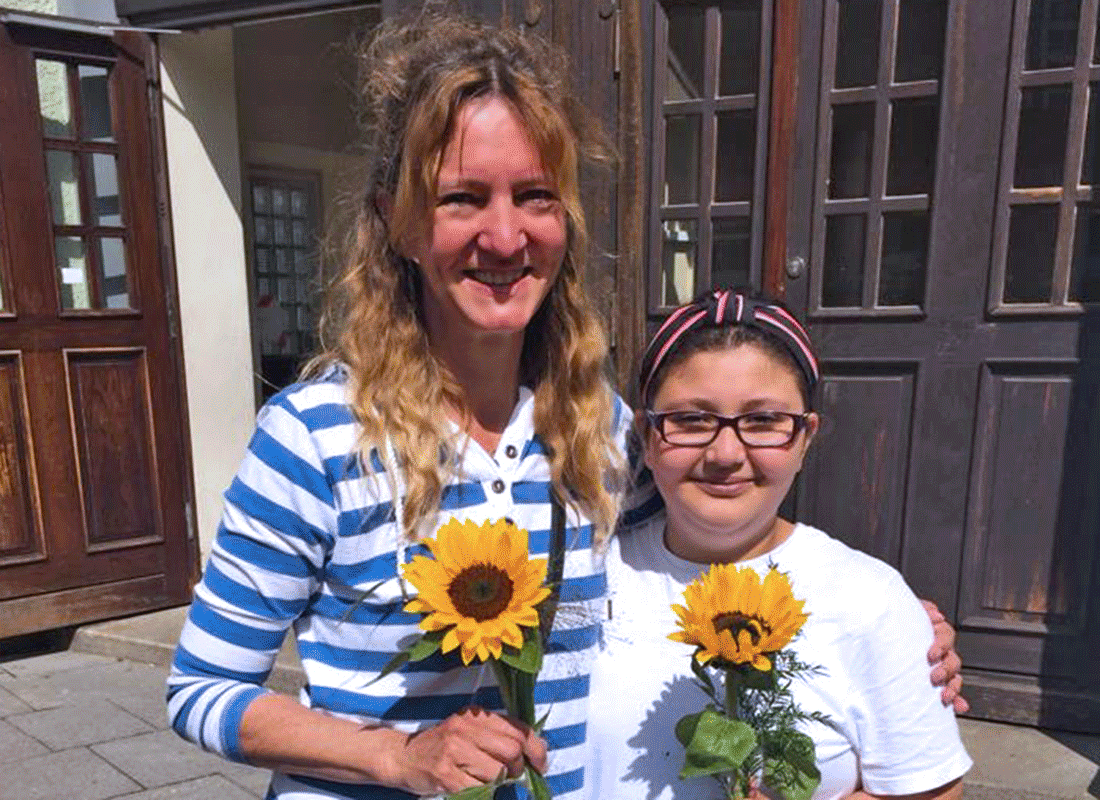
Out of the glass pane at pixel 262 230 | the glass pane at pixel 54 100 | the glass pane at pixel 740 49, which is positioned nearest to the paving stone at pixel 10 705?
the glass pane at pixel 54 100

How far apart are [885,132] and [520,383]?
236 cm

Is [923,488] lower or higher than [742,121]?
lower

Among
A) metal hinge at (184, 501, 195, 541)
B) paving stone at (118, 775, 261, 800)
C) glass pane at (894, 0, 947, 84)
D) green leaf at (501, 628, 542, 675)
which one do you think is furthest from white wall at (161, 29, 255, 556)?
green leaf at (501, 628, 542, 675)

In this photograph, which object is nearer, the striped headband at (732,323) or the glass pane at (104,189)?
the striped headband at (732,323)

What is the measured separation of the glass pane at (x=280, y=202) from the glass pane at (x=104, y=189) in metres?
1.77

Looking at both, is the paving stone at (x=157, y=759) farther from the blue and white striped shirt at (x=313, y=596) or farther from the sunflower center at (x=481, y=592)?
the sunflower center at (x=481, y=592)

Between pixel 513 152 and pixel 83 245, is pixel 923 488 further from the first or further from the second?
pixel 83 245

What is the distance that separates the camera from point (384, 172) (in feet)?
4.31

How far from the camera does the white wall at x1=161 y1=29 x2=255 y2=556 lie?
15.4 feet

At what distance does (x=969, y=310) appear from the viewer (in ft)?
10.2

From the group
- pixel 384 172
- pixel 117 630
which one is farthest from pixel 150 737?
pixel 384 172

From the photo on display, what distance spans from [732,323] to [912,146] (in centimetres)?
224

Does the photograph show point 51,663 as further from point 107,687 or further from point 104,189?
point 104,189

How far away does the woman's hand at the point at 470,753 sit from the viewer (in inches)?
39.6
